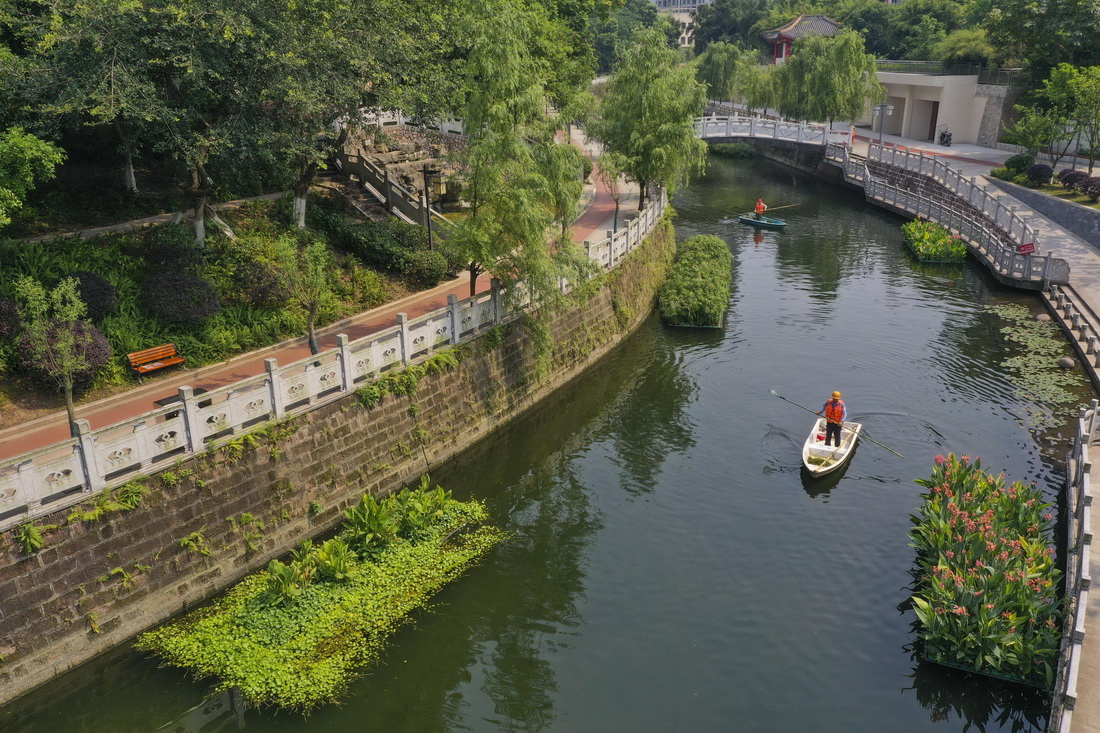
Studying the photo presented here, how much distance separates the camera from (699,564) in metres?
17.4

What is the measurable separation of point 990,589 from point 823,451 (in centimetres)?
660

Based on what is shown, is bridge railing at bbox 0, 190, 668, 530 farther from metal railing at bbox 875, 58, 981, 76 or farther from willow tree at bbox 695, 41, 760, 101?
willow tree at bbox 695, 41, 760, 101

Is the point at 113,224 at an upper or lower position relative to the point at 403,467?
upper

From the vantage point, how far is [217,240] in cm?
2380

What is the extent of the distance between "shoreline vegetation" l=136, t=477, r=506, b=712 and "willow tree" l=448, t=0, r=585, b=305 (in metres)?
6.59

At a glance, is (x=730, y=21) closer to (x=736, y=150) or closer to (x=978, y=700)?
(x=736, y=150)

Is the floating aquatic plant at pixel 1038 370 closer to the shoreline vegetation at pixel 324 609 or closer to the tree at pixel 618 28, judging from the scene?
the shoreline vegetation at pixel 324 609

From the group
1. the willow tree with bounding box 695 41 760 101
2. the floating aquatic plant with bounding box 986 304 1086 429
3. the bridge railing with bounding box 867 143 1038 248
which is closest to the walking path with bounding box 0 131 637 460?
the floating aquatic plant with bounding box 986 304 1086 429

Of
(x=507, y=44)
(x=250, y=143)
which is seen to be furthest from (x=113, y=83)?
(x=507, y=44)

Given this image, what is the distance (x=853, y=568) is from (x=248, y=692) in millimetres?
11675

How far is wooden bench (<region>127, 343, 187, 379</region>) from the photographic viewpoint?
18.9 m

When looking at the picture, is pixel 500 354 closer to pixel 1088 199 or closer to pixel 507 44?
pixel 507 44

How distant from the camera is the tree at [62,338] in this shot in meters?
15.4

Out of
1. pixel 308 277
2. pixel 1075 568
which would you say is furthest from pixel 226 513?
pixel 1075 568
